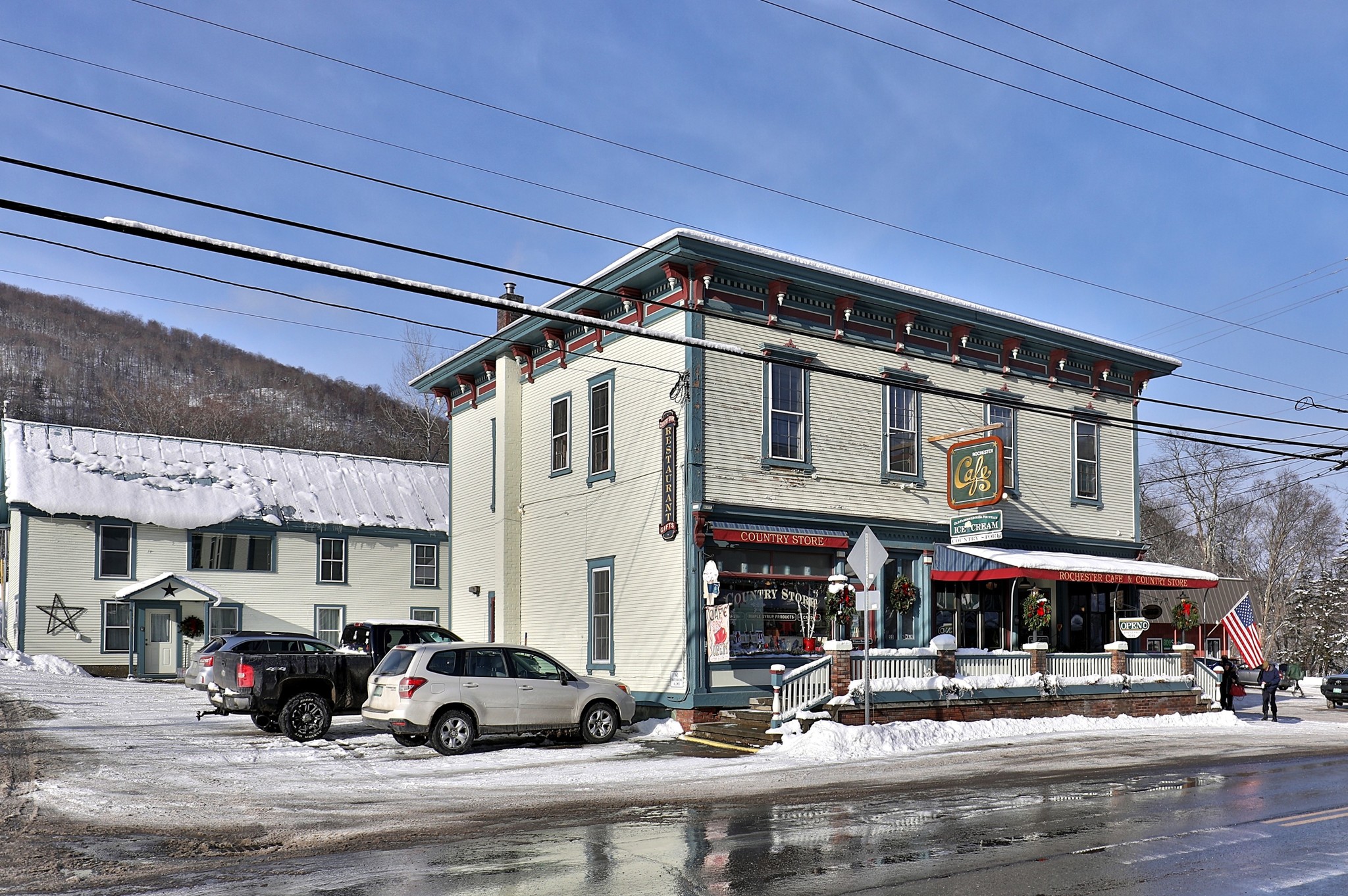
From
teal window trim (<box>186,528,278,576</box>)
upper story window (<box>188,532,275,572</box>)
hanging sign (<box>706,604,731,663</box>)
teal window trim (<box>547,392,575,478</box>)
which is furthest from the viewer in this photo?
upper story window (<box>188,532,275,572</box>)

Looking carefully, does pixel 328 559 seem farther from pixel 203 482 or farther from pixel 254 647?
pixel 254 647

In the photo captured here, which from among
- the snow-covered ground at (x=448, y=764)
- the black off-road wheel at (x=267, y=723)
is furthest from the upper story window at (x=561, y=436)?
the black off-road wheel at (x=267, y=723)

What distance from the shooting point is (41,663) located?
32469mm

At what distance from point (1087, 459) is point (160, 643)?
28.6 meters

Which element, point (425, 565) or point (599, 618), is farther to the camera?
point (425, 565)

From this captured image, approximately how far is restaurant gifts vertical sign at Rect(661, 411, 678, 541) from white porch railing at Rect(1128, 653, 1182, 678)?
11.2 meters

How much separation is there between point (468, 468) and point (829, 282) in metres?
12.1

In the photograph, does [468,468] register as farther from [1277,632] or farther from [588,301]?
[1277,632]

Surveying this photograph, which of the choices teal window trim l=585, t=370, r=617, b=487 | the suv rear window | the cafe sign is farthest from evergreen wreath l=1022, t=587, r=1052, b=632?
the suv rear window

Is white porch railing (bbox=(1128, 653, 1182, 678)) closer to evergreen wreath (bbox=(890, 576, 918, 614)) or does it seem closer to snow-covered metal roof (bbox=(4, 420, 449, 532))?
evergreen wreath (bbox=(890, 576, 918, 614))

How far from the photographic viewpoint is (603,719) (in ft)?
62.6

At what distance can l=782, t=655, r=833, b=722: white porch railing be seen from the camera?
19.2 meters

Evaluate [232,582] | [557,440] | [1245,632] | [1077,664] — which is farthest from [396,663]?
[1245,632]

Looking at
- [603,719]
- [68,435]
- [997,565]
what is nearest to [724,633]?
[603,719]
